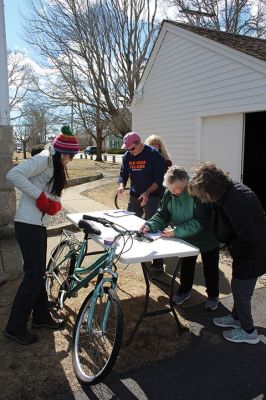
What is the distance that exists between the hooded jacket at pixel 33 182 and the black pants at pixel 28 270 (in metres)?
0.08

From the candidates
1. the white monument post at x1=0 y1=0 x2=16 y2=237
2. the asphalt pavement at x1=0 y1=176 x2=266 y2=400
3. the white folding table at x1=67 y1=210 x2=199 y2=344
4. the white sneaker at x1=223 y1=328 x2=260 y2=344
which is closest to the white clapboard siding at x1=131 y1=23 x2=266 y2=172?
the white monument post at x1=0 y1=0 x2=16 y2=237

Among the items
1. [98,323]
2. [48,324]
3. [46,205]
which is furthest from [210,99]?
[98,323]

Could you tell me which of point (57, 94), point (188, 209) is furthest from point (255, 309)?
point (57, 94)

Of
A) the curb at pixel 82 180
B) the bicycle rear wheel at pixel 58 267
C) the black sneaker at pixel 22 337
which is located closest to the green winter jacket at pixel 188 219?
the bicycle rear wheel at pixel 58 267

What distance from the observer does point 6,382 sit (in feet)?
9.07

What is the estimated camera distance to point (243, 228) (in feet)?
9.94

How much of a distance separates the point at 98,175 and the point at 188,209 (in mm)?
13029

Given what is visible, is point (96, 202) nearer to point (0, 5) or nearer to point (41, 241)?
point (0, 5)

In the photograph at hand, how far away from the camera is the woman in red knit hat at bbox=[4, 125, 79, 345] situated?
3.16 metres

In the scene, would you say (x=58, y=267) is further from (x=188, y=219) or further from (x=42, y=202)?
(x=188, y=219)

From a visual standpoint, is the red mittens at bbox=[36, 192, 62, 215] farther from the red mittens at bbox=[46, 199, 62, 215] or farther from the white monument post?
the white monument post

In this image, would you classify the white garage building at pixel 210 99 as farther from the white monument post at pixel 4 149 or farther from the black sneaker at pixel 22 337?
the black sneaker at pixel 22 337

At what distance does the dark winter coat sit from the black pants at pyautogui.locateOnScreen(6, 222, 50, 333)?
1.52 meters

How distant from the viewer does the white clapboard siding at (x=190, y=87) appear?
8289mm
